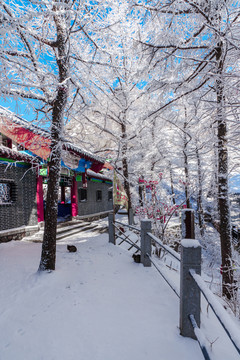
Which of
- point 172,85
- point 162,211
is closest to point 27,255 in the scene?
point 162,211

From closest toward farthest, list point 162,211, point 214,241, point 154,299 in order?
point 154,299
point 162,211
point 214,241

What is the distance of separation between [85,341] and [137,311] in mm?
930

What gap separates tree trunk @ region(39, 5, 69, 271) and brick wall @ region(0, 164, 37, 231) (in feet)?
12.1

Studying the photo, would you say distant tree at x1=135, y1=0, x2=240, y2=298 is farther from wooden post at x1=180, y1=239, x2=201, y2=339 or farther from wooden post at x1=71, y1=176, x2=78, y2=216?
wooden post at x1=71, y1=176, x2=78, y2=216

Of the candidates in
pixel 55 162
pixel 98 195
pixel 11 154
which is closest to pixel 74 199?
A: pixel 98 195

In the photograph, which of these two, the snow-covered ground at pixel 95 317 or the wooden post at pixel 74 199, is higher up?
the wooden post at pixel 74 199

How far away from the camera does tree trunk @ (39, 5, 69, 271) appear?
16.0 ft

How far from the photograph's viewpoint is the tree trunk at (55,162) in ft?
16.0

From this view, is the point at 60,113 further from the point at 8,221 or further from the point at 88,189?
the point at 88,189

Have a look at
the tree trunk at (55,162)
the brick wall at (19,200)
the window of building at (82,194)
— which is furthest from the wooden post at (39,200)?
the tree trunk at (55,162)

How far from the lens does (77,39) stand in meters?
6.54

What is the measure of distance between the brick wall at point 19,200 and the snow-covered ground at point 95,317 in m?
Result: 3.75

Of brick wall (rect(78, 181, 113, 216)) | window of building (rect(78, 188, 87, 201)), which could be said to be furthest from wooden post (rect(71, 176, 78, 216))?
window of building (rect(78, 188, 87, 201))

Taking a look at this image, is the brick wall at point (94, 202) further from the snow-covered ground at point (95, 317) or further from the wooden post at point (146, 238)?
the wooden post at point (146, 238)
